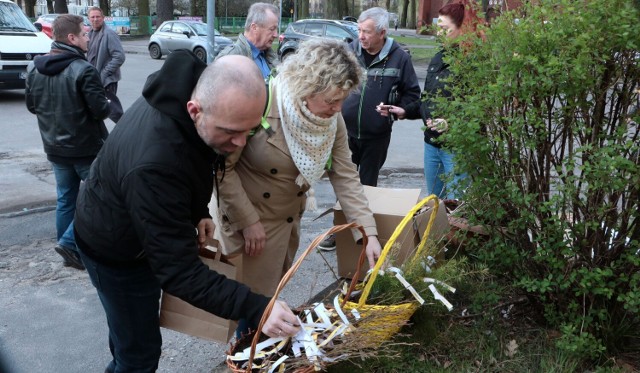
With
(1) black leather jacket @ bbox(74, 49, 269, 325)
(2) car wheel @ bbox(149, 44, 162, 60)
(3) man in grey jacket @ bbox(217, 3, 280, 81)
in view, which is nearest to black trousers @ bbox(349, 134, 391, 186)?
(3) man in grey jacket @ bbox(217, 3, 280, 81)

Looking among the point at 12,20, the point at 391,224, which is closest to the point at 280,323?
the point at 391,224

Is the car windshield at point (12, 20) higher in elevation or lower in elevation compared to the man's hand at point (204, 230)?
higher

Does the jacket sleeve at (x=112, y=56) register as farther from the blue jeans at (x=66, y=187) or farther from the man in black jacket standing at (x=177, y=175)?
the man in black jacket standing at (x=177, y=175)

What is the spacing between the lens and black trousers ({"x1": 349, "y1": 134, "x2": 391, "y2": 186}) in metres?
4.85

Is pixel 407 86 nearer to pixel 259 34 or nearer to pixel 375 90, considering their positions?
pixel 375 90

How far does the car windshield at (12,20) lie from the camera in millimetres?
12227

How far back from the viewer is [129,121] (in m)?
2.19

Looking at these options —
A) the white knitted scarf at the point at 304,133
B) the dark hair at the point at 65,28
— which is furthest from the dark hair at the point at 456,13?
the dark hair at the point at 65,28

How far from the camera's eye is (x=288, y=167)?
113 inches

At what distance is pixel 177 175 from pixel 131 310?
29.6 inches

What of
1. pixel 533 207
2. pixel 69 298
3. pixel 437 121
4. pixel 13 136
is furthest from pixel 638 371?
pixel 13 136

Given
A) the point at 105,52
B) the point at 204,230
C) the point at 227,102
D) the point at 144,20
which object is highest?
the point at 144,20

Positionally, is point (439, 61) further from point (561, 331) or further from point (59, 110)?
point (59, 110)

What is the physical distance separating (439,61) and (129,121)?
2841 millimetres
